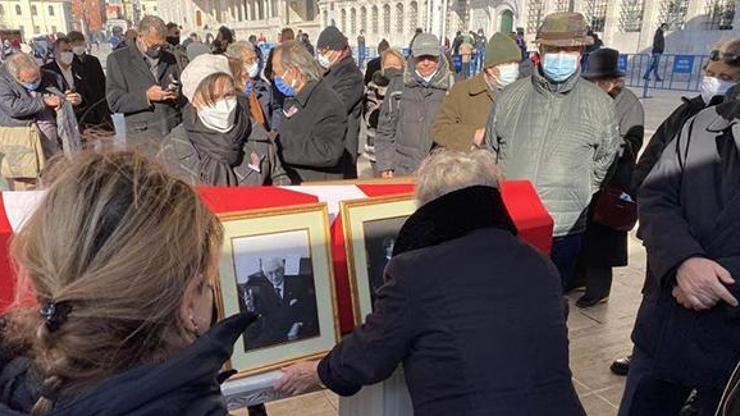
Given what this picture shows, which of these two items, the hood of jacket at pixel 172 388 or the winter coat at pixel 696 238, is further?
the winter coat at pixel 696 238

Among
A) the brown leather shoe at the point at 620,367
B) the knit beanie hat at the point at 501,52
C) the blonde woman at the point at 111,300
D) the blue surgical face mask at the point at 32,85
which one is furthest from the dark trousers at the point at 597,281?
the blue surgical face mask at the point at 32,85

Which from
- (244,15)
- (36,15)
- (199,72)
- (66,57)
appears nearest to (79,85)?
(66,57)

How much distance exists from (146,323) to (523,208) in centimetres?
162

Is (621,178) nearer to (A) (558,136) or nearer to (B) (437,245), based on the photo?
(A) (558,136)

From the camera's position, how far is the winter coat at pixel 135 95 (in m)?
4.12

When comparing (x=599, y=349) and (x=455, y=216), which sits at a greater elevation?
(x=455, y=216)

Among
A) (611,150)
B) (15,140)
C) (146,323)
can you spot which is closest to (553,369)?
(146,323)

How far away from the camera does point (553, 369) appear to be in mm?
1355

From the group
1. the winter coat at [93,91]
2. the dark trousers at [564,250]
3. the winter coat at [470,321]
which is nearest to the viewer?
the winter coat at [470,321]

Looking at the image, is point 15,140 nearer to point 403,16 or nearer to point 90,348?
point 90,348

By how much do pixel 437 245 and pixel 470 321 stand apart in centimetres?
19

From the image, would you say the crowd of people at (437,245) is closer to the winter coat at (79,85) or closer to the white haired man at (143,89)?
the white haired man at (143,89)

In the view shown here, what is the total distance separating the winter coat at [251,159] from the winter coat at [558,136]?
1072 mm

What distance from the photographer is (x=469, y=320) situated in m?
1.30
